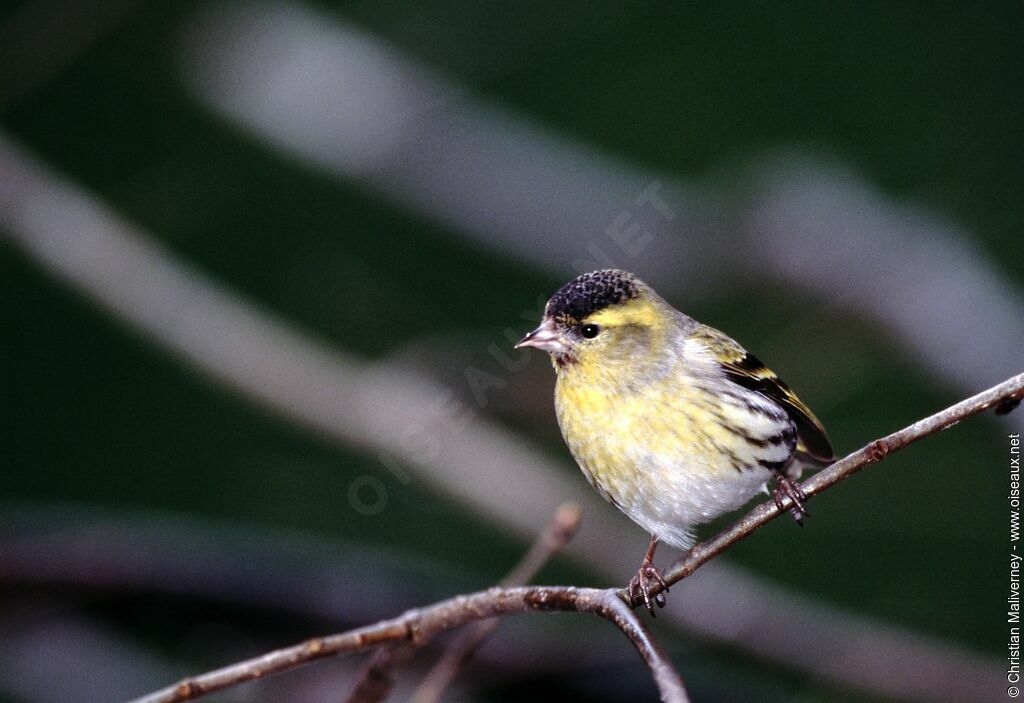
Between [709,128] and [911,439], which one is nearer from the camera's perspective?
[911,439]

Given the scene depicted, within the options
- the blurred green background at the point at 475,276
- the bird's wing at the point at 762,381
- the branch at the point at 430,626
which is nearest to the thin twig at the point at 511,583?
the branch at the point at 430,626

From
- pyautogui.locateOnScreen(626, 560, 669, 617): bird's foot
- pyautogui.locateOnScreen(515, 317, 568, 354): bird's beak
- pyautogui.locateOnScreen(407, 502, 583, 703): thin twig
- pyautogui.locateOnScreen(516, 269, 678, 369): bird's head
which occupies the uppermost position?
pyautogui.locateOnScreen(516, 269, 678, 369): bird's head

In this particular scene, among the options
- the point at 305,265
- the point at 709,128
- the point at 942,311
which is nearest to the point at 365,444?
the point at 305,265

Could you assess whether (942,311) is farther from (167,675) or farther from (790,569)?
(167,675)

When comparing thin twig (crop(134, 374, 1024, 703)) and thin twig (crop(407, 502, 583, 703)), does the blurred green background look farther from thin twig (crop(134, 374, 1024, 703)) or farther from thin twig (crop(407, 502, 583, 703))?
thin twig (crop(134, 374, 1024, 703))

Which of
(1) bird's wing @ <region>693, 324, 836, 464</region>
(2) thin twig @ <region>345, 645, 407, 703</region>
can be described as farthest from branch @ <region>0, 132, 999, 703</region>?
(2) thin twig @ <region>345, 645, 407, 703</region>

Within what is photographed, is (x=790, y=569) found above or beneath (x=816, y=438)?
above

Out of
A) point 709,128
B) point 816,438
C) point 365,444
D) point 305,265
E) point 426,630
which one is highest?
point 709,128
